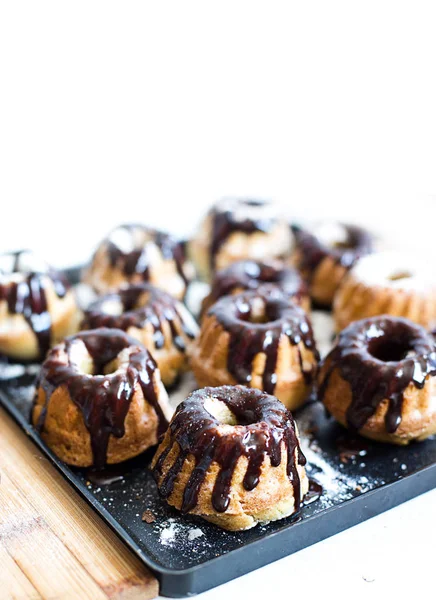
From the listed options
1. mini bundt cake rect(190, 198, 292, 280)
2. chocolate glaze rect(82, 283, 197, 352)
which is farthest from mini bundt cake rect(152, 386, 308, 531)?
mini bundt cake rect(190, 198, 292, 280)

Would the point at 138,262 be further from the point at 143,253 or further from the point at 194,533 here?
the point at 194,533

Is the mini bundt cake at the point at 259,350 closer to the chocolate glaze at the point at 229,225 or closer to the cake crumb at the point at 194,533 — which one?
the cake crumb at the point at 194,533

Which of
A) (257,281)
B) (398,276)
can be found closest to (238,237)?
(257,281)

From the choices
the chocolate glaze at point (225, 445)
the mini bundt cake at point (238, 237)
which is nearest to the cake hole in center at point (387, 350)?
the chocolate glaze at point (225, 445)

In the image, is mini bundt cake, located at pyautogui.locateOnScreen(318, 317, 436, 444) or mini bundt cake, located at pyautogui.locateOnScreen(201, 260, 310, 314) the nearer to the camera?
mini bundt cake, located at pyautogui.locateOnScreen(318, 317, 436, 444)

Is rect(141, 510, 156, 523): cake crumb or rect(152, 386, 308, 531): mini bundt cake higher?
rect(152, 386, 308, 531): mini bundt cake

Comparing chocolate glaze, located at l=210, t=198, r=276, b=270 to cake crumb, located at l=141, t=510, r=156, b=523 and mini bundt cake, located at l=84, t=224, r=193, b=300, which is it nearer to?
mini bundt cake, located at l=84, t=224, r=193, b=300

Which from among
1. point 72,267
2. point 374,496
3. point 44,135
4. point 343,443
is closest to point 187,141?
point 44,135
